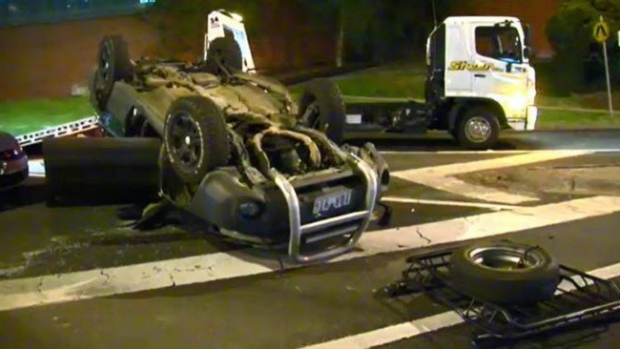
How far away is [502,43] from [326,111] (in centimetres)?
592

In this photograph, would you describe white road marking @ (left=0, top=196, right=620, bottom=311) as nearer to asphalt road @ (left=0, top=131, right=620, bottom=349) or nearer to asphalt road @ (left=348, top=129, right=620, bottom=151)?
asphalt road @ (left=0, top=131, right=620, bottom=349)

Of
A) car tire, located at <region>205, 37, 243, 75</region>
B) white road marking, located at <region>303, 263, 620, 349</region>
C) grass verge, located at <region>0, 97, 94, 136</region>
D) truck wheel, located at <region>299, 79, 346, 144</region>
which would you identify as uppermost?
car tire, located at <region>205, 37, 243, 75</region>

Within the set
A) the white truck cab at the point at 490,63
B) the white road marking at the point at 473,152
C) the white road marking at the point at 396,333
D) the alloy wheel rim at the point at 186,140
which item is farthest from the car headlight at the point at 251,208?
the white truck cab at the point at 490,63

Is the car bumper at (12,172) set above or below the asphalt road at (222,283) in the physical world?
above

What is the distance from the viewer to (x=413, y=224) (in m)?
8.28

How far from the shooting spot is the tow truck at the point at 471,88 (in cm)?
1332

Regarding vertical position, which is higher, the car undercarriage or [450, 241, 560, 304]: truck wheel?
the car undercarriage

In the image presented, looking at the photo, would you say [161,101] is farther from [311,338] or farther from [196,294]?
[311,338]

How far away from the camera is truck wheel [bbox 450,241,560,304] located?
546cm

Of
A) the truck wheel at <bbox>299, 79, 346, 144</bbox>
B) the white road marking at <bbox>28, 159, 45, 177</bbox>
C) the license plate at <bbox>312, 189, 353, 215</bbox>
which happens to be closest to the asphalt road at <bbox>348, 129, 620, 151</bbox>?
the truck wheel at <bbox>299, 79, 346, 144</bbox>

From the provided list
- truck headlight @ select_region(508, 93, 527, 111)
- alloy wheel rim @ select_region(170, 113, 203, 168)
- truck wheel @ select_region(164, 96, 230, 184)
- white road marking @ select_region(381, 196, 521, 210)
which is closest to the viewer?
truck wheel @ select_region(164, 96, 230, 184)

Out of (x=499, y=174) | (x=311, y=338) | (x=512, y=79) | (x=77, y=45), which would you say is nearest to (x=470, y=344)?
(x=311, y=338)

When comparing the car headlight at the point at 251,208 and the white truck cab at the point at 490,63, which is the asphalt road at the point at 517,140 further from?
the car headlight at the point at 251,208

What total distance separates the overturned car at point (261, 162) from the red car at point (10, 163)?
1.21 m
